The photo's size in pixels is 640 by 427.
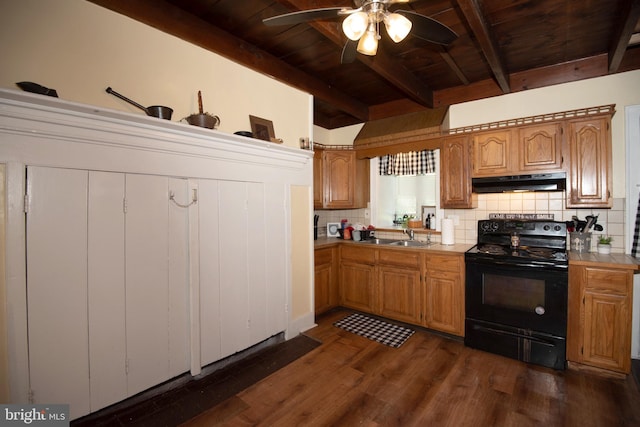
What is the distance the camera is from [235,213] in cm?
245

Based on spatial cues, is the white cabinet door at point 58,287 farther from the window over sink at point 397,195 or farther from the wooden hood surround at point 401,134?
the window over sink at point 397,195

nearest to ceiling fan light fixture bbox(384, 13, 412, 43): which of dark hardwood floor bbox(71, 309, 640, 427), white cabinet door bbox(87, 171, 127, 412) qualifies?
white cabinet door bbox(87, 171, 127, 412)

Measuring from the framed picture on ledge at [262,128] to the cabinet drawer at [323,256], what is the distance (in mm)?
1456

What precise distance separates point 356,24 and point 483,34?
127cm

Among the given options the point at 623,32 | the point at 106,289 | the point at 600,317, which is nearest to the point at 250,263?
the point at 106,289

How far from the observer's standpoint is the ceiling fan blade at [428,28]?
1498mm

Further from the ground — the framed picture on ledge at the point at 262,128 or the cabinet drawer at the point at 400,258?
the framed picture on ledge at the point at 262,128

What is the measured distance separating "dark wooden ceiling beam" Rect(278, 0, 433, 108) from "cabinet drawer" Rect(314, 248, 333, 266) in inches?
80.7

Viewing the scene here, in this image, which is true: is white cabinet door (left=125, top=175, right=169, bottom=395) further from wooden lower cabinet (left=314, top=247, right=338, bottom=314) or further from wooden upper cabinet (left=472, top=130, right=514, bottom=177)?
wooden upper cabinet (left=472, top=130, right=514, bottom=177)

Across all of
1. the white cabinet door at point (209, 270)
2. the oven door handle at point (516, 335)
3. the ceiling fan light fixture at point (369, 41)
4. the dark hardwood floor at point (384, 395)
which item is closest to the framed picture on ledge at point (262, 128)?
the white cabinet door at point (209, 270)

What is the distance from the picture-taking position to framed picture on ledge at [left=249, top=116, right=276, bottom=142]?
260cm

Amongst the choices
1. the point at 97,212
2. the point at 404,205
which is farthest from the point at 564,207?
the point at 97,212

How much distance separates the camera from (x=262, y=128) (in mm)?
2660

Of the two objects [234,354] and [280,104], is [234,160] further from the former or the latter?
[234,354]
